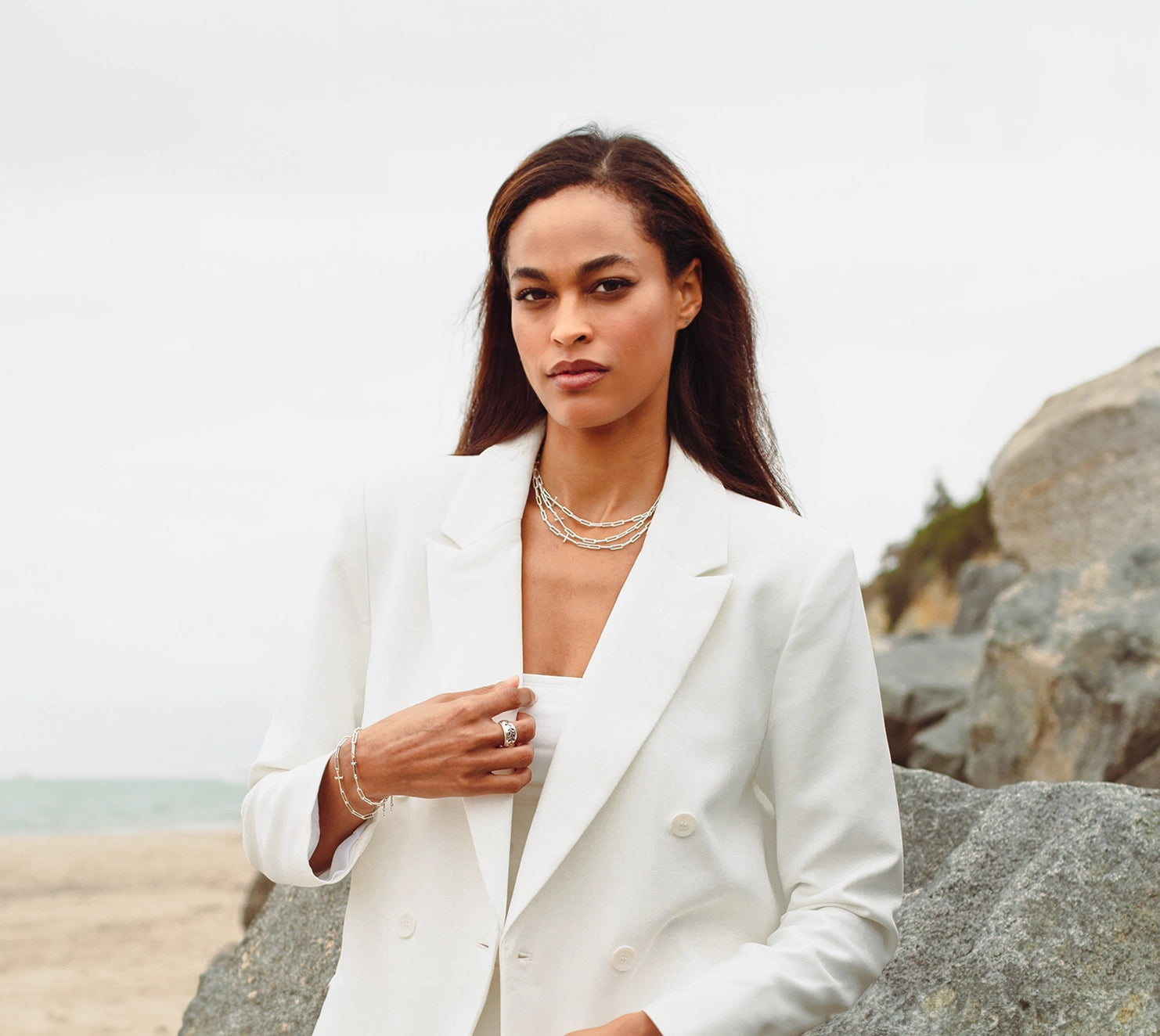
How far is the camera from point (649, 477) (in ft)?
8.32

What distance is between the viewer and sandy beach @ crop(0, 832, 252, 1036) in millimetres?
9734

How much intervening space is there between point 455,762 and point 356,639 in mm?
413

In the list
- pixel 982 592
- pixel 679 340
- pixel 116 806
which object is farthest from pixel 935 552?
pixel 116 806

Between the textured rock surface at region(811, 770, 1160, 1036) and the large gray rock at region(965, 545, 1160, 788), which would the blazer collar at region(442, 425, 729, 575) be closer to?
the textured rock surface at region(811, 770, 1160, 1036)

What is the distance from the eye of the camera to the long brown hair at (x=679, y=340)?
7.81ft

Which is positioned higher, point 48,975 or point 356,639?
point 356,639

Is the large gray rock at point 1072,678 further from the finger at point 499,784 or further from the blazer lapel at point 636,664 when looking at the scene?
the finger at point 499,784

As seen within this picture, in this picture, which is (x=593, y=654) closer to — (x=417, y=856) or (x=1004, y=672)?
(x=417, y=856)

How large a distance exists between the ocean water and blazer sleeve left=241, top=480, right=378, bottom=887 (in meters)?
23.1

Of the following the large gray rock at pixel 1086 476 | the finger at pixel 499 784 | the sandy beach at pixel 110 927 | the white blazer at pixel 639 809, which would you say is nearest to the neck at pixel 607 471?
the white blazer at pixel 639 809

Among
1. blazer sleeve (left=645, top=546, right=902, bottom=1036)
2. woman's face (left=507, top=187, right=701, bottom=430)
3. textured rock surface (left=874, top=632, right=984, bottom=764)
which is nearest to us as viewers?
blazer sleeve (left=645, top=546, right=902, bottom=1036)

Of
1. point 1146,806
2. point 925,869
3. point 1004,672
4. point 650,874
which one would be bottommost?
point 1004,672

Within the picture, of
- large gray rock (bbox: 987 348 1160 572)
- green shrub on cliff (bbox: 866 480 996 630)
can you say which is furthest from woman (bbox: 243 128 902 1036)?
green shrub on cliff (bbox: 866 480 996 630)

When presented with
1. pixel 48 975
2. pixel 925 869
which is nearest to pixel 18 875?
pixel 48 975
